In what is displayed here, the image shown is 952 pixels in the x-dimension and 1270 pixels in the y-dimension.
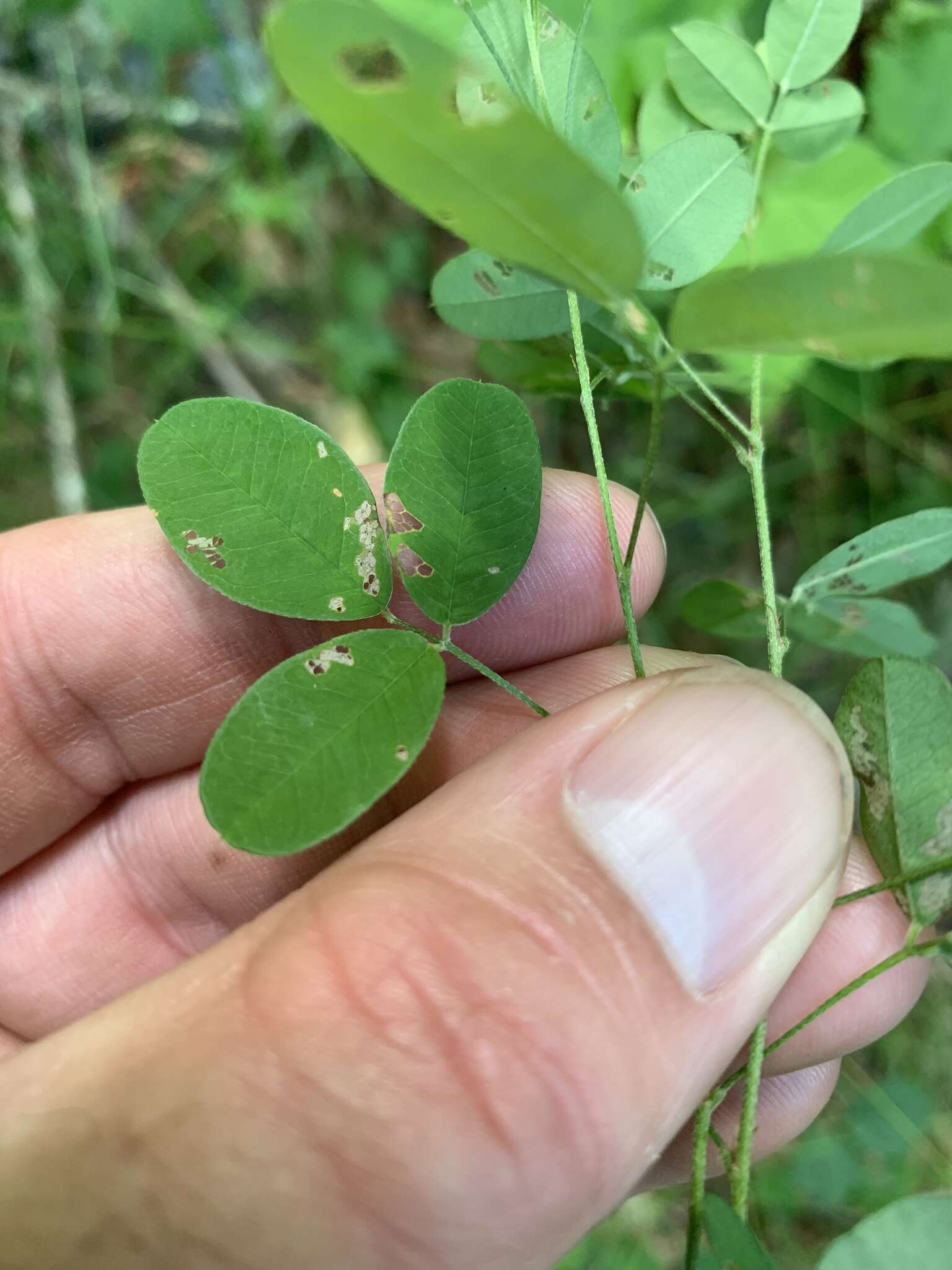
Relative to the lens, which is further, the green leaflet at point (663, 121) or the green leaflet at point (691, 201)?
the green leaflet at point (663, 121)

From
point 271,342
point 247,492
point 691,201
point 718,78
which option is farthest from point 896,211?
point 271,342

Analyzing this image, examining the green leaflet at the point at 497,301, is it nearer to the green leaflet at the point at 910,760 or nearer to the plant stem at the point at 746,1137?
the green leaflet at the point at 910,760

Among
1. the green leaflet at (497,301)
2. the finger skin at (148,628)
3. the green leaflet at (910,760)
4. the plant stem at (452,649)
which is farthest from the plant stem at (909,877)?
the green leaflet at (497,301)

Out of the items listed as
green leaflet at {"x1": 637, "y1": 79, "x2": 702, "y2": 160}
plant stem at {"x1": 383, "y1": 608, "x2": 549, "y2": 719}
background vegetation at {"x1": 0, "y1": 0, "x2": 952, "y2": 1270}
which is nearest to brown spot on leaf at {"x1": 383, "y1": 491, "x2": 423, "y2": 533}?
plant stem at {"x1": 383, "y1": 608, "x2": 549, "y2": 719}

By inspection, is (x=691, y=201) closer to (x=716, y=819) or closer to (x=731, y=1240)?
(x=716, y=819)

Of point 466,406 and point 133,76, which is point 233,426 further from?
point 133,76
